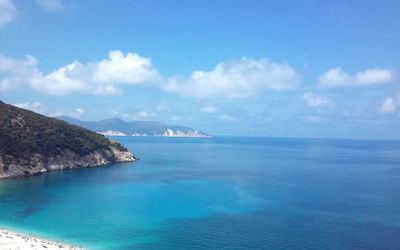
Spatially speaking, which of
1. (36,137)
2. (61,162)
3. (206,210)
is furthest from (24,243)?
(61,162)

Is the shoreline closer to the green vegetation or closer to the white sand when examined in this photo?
the white sand

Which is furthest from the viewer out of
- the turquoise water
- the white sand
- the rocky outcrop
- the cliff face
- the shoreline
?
the cliff face

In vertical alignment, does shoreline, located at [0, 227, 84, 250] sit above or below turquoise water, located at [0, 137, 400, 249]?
below

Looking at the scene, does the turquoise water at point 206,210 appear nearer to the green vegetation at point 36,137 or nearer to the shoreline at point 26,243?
the shoreline at point 26,243

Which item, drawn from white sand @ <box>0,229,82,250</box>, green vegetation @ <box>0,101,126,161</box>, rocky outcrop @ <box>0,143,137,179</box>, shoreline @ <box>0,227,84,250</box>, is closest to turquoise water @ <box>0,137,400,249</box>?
shoreline @ <box>0,227,84,250</box>

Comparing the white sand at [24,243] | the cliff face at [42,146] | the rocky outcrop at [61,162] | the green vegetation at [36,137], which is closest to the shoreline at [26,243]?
the white sand at [24,243]

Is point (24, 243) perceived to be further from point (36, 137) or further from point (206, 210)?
point (36, 137)
